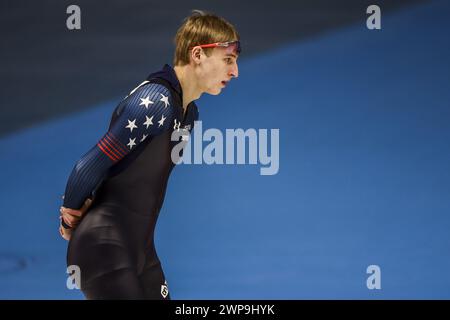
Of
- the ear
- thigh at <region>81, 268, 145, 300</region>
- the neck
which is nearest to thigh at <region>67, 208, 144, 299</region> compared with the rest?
thigh at <region>81, 268, 145, 300</region>

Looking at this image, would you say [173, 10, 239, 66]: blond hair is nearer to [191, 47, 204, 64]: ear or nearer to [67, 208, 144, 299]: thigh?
[191, 47, 204, 64]: ear

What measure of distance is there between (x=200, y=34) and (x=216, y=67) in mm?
132

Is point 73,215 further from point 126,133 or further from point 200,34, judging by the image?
point 200,34

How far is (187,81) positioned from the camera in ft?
10.2

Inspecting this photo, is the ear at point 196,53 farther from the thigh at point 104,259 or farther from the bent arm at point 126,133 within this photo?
the thigh at point 104,259

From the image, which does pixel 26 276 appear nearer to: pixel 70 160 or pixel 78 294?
pixel 78 294

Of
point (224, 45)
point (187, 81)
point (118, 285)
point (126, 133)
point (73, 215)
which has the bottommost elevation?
point (118, 285)

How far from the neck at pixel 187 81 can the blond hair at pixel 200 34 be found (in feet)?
0.09

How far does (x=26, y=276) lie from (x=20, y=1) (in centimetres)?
169

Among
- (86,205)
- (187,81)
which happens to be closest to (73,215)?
(86,205)

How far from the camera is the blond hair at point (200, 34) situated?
311cm

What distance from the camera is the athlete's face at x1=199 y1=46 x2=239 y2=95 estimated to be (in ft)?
10.2

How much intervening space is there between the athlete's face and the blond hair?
0.03 m
